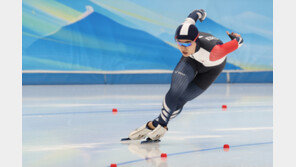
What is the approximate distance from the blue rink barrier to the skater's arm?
24.6 ft

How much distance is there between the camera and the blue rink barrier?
432 inches

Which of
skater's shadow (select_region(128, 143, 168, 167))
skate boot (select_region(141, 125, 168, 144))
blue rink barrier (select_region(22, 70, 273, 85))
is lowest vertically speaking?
skater's shadow (select_region(128, 143, 168, 167))

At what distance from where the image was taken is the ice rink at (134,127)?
10.6 feet

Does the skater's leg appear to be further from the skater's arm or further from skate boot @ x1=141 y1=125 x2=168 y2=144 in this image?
the skater's arm

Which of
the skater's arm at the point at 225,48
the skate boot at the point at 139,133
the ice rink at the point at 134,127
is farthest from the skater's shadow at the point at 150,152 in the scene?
the skater's arm at the point at 225,48

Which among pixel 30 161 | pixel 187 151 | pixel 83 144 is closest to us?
pixel 30 161

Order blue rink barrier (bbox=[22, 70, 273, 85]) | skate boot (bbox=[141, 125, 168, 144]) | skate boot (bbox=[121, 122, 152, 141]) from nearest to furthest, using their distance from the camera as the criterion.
→ 1. skate boot (bbox=[141, 125, 168, 144])
2. skate boot (bbox=[121, 122, 152, 141])
3. blue rink barrier (bbox=[22, 70, 273, 85])

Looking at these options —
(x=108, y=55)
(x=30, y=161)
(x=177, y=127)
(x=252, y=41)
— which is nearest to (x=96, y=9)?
(x=108, y=55)

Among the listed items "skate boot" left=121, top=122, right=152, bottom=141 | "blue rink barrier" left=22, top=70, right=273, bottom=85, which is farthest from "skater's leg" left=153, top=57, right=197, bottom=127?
"blue rink barrier" left=22, top=70, right=273, bottom=85

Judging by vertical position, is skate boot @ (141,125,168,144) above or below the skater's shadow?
above

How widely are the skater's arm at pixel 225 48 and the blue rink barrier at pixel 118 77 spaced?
7490 millimetres

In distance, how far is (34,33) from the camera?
10.7 m

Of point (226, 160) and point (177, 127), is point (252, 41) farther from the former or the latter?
point (226, 160)
